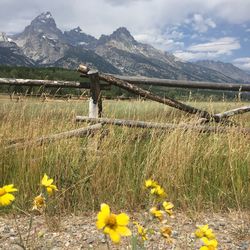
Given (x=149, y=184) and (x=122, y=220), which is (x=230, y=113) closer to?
(x=149, y=184)

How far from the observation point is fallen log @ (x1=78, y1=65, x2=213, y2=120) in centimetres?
529

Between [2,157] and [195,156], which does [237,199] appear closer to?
[195,156]

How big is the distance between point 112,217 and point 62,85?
4450mm

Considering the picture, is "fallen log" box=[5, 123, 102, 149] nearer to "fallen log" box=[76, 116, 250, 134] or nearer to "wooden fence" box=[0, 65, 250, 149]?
"wooden fence" box=[0, 65, 250, 149]

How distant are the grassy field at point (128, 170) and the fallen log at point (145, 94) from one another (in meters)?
0.97

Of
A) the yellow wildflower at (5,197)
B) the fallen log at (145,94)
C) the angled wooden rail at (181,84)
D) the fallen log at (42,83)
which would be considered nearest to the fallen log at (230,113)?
the fallen log at (145,94)

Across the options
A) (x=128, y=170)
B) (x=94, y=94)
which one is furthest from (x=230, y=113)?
(x=128, y=170)

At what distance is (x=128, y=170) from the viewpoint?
3.80m

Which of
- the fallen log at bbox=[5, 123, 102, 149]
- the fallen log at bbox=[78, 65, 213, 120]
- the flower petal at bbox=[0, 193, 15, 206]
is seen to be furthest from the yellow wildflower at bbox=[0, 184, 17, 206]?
the fallen log at bbox=[78, 65, 213, 120]

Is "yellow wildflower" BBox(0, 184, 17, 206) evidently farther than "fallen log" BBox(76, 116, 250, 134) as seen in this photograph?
No

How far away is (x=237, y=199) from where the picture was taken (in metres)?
3.60

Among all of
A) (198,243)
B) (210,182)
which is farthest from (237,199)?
(198,243)

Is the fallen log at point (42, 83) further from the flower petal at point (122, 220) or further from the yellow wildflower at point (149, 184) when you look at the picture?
the flower petal at point (122, 220)

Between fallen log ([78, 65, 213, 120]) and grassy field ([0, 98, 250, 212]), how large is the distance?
38.1 inches
